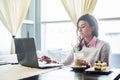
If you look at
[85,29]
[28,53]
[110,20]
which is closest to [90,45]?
[85,29]

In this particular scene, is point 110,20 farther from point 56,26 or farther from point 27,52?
point 27,52

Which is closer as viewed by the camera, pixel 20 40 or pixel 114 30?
A: pixel 20 40

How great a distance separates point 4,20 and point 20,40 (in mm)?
1897

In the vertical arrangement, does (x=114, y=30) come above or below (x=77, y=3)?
below

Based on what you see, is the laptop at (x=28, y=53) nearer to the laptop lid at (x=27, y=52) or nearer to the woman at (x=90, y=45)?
the laptop lid at (x=27, y=52)

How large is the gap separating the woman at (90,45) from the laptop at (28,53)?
1.56ft

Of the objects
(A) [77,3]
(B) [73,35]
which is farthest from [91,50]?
(B) [73,35]

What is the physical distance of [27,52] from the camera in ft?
6.02

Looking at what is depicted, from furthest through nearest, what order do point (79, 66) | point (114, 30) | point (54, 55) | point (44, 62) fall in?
1. point (114, 30)
2. point (54, 55)
3. point (44, 62)
4. point (79, 66)

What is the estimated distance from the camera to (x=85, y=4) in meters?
Result: 3.58

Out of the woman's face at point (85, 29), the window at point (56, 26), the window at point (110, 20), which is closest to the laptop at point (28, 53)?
the woman's face at point (85, 29)

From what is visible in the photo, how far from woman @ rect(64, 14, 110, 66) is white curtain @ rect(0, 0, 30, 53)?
1.67 meters

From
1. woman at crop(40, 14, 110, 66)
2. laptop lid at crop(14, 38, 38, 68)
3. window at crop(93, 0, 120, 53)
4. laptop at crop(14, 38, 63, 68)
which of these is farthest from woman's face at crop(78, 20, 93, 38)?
window at crop(93, 0, 120, 53)

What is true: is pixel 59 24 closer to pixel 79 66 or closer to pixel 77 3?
pixel 77 3
